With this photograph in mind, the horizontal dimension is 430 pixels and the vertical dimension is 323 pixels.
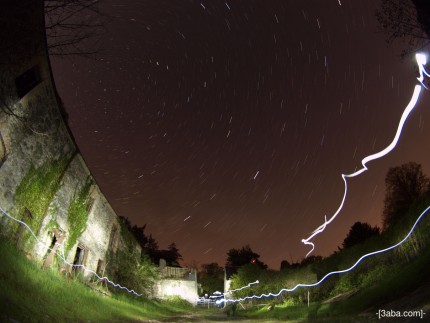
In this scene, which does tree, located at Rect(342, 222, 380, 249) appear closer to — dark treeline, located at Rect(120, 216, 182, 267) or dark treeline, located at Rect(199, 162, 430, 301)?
dark treeline, located at Rect(199, 162, 430, 301)

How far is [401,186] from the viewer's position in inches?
1308

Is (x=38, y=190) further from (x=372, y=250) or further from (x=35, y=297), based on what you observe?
(x=372, y=250)

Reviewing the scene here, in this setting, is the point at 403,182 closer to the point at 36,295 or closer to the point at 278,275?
the point at 278,275

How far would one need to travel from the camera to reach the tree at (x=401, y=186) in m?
32.1

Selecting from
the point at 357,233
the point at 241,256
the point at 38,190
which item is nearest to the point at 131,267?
the point at 38,190

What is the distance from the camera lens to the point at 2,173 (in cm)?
1064

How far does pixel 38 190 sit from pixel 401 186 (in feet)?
111

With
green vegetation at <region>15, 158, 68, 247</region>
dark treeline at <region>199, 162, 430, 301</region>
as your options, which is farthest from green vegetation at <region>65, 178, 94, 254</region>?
dark treeline at <region>199, 162, 430, 301</region>

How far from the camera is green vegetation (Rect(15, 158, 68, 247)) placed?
38.9 feet

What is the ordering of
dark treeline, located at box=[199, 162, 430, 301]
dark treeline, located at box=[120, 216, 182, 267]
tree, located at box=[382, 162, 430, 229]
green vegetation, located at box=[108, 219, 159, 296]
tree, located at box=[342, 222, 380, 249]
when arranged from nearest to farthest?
dark treeline, located at box=[199, 162, 430, 301] < green vegetation, located at box=[108, 219, 159, 296] < tree, located at box=[382, 162, 430, 229] < tree, located at box=[342, 222, 380, 249] < dark treeline, located at box=[120, 216, 182, 267]

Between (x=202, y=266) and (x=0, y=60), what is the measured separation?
7659 centimetres

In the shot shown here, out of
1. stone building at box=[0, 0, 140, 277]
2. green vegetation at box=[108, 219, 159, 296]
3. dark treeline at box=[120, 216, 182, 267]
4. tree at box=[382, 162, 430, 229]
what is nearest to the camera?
stone building at box=[0, 0, 140, 277]

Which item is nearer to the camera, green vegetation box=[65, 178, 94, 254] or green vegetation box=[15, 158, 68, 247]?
green vegetation box=[15, 158, 68, 247]

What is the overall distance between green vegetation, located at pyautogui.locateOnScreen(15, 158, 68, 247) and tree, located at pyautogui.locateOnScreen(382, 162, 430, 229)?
30.9 meters
